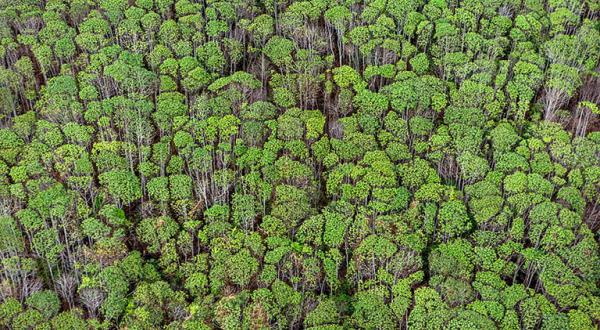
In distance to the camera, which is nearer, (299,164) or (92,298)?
(92,298)

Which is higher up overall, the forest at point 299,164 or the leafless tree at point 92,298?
the forest at point 299,164

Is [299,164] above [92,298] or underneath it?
above

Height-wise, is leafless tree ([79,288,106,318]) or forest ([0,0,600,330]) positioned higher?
forest ([0,0,600,330])

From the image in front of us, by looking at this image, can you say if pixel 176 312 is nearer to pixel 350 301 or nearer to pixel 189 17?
pixel 350 301

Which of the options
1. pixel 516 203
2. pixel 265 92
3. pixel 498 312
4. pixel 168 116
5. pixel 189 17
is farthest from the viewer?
pixel 189 17

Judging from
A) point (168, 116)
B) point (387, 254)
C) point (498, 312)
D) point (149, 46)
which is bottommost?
point (498, 312)

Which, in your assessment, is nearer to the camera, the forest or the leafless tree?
the leafless tree

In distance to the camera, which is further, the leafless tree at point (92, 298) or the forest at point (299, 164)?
the forest at point (299, 164)

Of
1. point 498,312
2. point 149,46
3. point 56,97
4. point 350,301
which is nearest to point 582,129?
point 498,312
